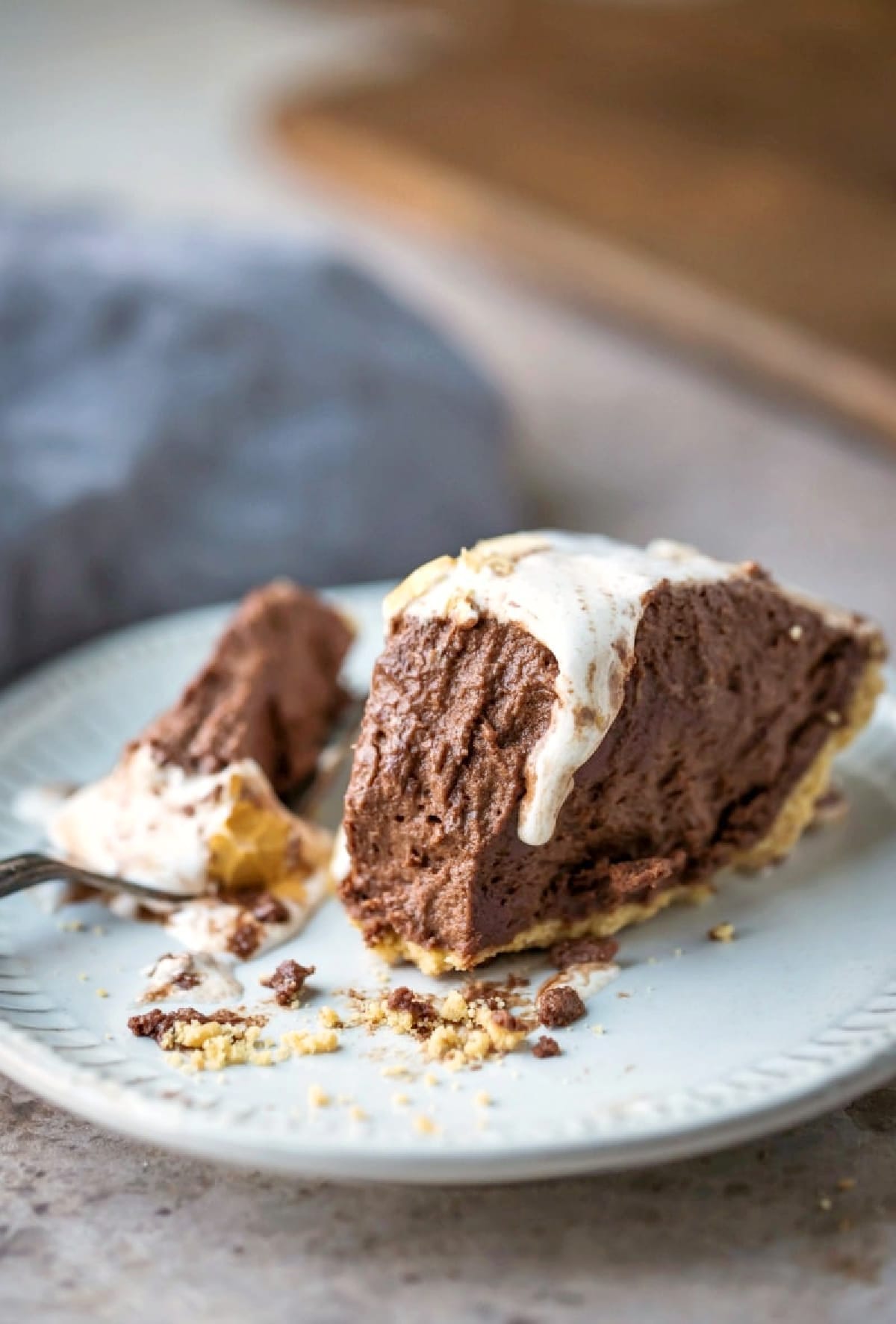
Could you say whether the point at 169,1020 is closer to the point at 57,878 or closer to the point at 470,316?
the point at 57,878

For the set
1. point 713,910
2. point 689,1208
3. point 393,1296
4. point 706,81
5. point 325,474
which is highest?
point 706,81

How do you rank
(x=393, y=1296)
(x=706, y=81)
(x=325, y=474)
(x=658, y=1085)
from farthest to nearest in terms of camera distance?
(x=706, y=81), (x=325, y=474), (x=658, y=1085), (x=393, y=1296)

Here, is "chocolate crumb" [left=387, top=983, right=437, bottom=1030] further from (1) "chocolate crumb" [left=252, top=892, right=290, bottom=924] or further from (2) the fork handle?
(2) the fork handle

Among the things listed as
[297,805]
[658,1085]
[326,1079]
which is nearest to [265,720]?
[297,805]

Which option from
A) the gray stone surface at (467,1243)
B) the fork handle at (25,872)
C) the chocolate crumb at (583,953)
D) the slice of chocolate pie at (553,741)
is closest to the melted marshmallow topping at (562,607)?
the slice of chocolate pie at (553,741)

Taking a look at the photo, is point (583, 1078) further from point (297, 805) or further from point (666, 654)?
point (297, 805)

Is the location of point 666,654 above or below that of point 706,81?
below
